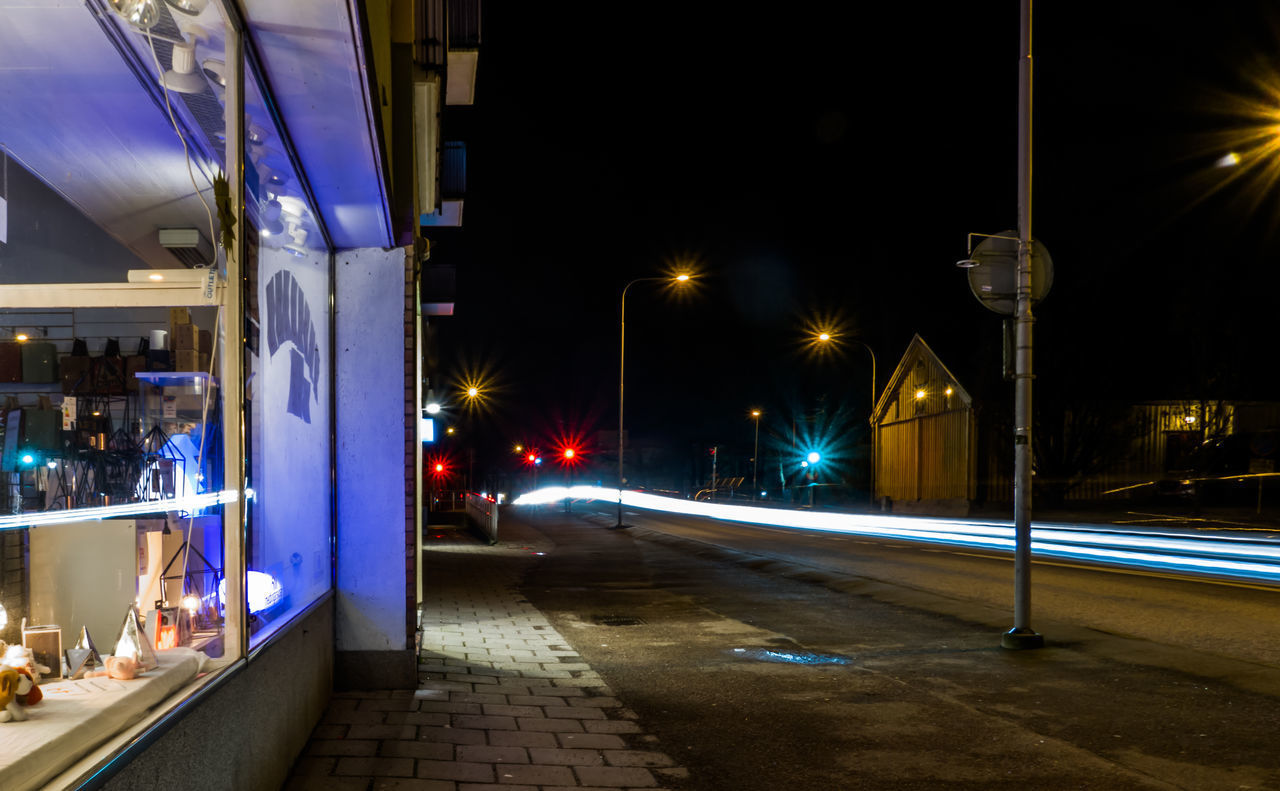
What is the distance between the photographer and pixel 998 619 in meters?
10.9

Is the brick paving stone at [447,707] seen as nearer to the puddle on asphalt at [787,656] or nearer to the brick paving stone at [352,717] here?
the brick paving stone at [352,717]

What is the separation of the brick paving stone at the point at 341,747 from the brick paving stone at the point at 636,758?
1.28 m

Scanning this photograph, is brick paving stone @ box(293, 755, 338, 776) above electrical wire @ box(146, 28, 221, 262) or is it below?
below

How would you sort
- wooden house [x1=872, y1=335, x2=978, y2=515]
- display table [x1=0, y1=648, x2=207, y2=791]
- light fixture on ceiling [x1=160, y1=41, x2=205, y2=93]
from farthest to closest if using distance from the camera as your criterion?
wooden house [x1=872, y1=335, x2=978, y2=515] → light fixture on ceiling [x1=160, y1=41, x2=205, y2=93] → display table [x1=0, y1=648, x2=207, y2=791]

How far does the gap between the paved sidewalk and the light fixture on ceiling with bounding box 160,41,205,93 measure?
10.5 feet

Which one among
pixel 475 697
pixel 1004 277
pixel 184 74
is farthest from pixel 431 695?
pixel 1004 277

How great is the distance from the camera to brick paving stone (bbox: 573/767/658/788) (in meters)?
5.16

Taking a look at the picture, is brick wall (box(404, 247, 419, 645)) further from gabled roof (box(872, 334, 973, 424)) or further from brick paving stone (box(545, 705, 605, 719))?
gabled roof (box(872, 334, 973, 424))

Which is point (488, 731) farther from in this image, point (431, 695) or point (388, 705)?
point (431, 695)

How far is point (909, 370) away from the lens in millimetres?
52188

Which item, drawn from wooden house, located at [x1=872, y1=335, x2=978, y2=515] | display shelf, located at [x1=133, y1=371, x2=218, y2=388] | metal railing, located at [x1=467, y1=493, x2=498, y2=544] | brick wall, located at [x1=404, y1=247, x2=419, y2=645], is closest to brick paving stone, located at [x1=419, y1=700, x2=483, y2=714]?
brick wall, located at [x1=404, y1=247, x2=419, y2=645]

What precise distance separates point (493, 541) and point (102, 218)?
2219 cm

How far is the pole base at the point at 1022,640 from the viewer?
8938mm

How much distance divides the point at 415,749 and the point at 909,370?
160 feet
